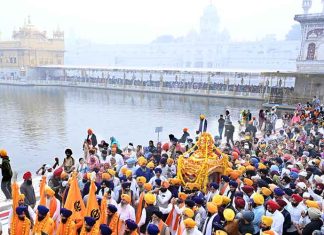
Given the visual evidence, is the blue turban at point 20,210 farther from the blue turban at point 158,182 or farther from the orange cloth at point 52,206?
the blue turban at point 158,182

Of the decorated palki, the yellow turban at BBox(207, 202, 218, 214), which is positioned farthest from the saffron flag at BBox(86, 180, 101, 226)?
the decorated palki

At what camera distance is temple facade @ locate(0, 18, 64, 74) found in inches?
2090

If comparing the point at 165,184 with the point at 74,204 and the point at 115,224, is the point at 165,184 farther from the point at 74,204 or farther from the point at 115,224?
the point at 74,204

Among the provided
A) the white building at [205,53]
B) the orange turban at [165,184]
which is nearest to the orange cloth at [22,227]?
the orange turban at [165,184]

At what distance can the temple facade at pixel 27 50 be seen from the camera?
53094mm

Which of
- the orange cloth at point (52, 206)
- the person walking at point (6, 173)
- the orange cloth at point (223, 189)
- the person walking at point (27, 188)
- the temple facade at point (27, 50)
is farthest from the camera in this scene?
the temple facade at point (27, 50)

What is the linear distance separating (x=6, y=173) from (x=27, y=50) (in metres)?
51.3

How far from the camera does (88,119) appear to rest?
2077 centimetres

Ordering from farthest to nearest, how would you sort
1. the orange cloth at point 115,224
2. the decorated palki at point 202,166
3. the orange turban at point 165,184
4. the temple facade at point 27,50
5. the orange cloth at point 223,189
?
the temple facade at point 27,50 < the decorated palki at point 202,166 < the orange cloth at point 223,189 < the orange turban at point 165,184 < the orange cloth at point 115,224

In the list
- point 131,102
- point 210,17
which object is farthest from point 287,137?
point 210,17

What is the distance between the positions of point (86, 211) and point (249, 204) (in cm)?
243

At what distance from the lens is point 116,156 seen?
25.6 ft

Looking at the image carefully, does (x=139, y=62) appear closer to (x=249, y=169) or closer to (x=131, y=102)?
(x=131, y=102)

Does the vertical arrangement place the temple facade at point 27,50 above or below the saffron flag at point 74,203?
above
